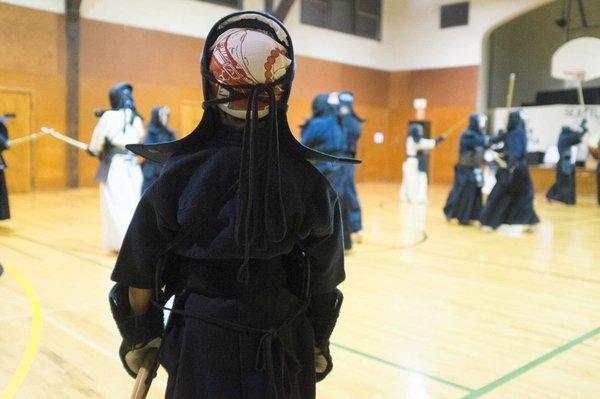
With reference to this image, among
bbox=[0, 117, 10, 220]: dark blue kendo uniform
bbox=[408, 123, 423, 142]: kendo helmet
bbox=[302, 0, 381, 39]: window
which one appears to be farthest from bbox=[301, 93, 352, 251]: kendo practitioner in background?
bbox=[302, 0, 381, 39]: window

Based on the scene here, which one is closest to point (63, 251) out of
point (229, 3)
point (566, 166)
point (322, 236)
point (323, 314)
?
point (323, 314)

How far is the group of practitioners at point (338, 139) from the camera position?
6020 mm

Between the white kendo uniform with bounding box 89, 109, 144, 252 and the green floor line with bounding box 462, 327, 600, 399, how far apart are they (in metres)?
3.82

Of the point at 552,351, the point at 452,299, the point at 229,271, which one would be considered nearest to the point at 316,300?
the point at 229,271

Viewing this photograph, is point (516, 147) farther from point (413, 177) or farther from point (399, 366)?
point (399, 366)

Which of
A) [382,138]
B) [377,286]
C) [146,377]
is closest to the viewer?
[146,377]

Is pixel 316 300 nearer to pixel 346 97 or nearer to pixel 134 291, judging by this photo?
pixel 134 291

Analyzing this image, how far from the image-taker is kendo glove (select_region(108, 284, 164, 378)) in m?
1.43

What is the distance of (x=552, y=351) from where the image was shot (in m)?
3.38

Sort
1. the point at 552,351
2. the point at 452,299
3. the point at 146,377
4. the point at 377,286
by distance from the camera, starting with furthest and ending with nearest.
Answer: the point at 377,286 < the point at 452,299 < the point at 552,351 < the point at 146,377

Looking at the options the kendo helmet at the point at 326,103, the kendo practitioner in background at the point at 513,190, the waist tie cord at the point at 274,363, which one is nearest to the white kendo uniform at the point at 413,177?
the kendo practitioner in background at the point at 513,190

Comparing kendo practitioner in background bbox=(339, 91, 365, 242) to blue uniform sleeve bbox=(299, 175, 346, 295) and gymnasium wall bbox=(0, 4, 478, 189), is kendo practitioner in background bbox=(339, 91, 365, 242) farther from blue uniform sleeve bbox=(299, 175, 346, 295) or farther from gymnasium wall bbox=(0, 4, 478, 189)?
gymnasium wall bbox=(0, 4, 478, 189)

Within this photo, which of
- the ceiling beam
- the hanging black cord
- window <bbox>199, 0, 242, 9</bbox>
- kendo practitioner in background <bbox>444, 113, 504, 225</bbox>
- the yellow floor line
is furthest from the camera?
the ceiling beam

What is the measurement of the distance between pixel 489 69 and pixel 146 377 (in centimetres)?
1666
